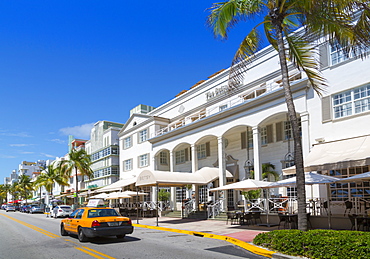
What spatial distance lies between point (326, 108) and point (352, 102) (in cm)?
139

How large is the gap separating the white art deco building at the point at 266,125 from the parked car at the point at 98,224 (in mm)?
7145

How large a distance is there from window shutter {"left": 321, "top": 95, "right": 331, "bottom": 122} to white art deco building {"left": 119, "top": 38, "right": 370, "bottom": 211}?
5cm

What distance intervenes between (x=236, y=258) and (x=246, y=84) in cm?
1825

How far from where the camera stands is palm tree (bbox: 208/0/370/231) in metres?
11.4

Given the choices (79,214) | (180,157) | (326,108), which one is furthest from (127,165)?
(326,108)

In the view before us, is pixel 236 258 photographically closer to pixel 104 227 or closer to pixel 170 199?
pixel 104 227

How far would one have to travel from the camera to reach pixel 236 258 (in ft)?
33.7

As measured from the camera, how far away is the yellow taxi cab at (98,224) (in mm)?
13438

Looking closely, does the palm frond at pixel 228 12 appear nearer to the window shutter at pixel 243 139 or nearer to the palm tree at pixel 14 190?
the window shutter at pixel 243 139

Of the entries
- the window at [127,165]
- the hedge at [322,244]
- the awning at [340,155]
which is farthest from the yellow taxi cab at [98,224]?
the window at [127,165]

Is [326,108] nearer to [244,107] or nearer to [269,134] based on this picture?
[244,107]

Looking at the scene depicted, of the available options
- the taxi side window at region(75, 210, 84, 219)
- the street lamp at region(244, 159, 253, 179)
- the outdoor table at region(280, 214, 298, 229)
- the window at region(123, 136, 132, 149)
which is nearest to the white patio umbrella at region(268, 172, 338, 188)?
the outdoor table at region(280, 214, 298, 229)

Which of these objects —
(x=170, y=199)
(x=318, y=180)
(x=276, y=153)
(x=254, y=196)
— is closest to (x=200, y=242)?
(x=318, y=180)

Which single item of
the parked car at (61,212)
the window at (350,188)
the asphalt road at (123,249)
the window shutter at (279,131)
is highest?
the window shutter at (279,131)
